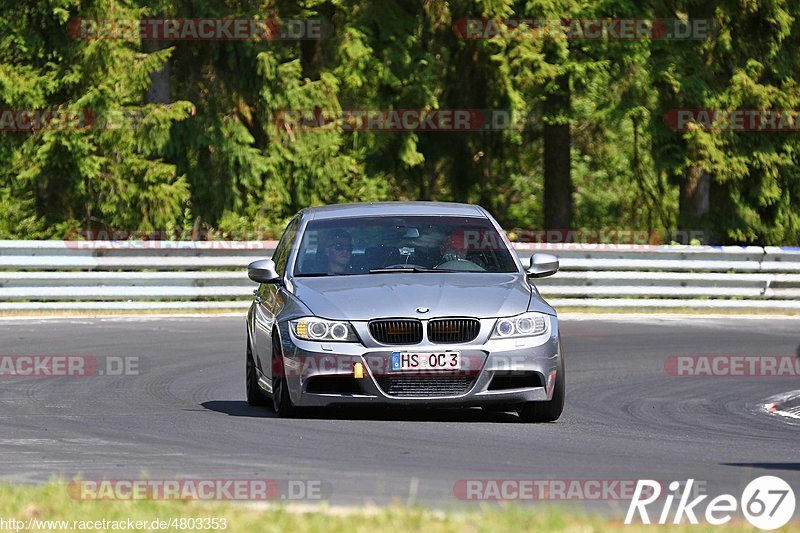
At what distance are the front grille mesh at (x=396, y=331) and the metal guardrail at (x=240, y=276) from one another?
39.5ft

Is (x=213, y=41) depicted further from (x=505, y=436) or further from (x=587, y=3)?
(x=505, y=436)

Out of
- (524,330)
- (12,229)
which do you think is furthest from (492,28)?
(524,330)

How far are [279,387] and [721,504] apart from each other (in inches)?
177

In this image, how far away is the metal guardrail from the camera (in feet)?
72.7

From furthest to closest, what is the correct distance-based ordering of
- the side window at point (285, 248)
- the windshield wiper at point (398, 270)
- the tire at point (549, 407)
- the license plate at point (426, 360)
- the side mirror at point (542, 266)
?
the side window at point (285, 248) → the side mirror at point (542, 266) → the windshield wiper at point (398, 270) → the tire at point (549, 407) → the license plate at point (426, 360)

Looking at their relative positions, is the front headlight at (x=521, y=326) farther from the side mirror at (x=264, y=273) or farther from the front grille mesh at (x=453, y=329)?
the side mirror at (x=264, y=273)

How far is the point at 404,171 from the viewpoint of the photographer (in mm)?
33781

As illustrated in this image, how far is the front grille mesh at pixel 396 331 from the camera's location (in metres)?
10.8

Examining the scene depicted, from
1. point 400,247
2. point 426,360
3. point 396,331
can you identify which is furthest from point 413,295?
point 400,247

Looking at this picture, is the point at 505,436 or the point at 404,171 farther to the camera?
the point at 404,171

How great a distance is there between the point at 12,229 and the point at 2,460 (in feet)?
77.3

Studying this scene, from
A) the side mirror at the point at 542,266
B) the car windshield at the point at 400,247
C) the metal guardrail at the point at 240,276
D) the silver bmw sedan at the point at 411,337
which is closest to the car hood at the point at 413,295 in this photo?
the silver bmw sedan at the point at 411,337

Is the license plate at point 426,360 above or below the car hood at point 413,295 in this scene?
below

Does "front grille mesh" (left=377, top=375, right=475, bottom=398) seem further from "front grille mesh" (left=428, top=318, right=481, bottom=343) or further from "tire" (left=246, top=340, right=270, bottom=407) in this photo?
"tire" (left=246, top=340, right=270, bottom=407)
